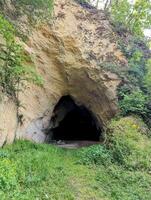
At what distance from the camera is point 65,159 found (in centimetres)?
823

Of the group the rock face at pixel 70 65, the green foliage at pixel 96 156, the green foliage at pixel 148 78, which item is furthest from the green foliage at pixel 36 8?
the green foliage at pixel 96 156

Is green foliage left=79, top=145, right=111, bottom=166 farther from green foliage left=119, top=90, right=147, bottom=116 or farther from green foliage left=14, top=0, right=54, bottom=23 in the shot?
green foliage left=14, top=0, right=54, bottom=23

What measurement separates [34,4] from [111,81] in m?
3.62

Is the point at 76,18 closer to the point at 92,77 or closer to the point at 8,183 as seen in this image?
the point at 92,77

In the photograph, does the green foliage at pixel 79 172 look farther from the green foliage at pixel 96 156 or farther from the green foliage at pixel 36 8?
the green foliage at pixel 36 8

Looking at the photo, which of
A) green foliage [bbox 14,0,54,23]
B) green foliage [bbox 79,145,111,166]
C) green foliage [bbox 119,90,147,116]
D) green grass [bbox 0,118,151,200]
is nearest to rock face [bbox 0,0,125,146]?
green foliage [bbox 119,90,147,116]

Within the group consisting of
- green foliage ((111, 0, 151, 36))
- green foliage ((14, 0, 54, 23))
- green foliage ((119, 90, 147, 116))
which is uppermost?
green foliage ((111, 0, 151, 36))

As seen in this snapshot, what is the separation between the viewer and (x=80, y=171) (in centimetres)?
733

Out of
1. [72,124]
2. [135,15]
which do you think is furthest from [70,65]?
[135,15]

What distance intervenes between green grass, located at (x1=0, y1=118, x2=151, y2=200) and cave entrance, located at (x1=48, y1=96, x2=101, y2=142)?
3337 mm

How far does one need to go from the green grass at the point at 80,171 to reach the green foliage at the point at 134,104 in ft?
2.25

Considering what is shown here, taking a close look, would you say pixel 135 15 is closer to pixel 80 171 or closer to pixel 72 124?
pixel 72 124

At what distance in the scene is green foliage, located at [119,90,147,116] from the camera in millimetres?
9796

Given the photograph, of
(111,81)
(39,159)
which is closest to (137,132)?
(111,81)
